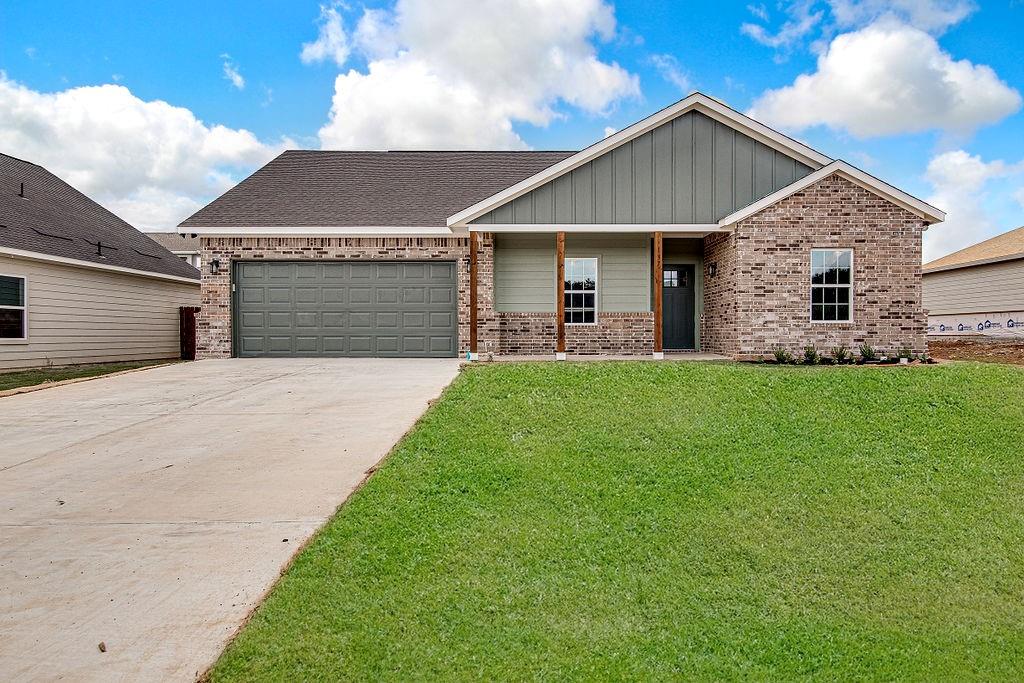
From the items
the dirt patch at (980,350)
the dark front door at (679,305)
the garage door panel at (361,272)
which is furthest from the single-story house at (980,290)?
the garage door panel at (361,272)

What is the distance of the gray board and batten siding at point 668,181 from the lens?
12484 mm

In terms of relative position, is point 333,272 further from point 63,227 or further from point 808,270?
point 808,270

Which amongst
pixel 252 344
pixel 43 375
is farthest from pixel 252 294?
pixel 43 375

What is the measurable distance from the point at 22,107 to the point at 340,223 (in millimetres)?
15806

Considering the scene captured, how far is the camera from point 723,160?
501 inches

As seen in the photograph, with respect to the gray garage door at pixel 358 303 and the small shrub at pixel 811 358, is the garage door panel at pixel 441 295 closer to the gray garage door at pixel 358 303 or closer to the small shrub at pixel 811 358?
the gray garage door at pixel 358 303

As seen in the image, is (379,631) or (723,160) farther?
(723,160)

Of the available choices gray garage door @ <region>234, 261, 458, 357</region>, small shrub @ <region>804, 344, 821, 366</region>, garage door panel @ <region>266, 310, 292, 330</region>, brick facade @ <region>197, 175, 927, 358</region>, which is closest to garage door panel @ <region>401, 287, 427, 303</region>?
gray garage door @ <region>234, 261, 458, 357</region>

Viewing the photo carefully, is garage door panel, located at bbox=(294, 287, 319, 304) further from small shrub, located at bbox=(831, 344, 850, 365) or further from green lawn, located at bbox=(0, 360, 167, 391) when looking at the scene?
small shrub, located at bbox=(831, 344, 850, 365)

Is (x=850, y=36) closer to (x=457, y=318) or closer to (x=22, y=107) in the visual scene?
(x=457, y=318)

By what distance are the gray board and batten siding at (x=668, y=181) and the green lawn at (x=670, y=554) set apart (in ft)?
21.4

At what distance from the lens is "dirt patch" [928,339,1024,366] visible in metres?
14.2

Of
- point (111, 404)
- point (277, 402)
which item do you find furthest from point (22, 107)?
point (277, 402)

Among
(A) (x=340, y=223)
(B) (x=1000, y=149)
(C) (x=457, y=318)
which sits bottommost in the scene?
(C) (x=457, y=318)
